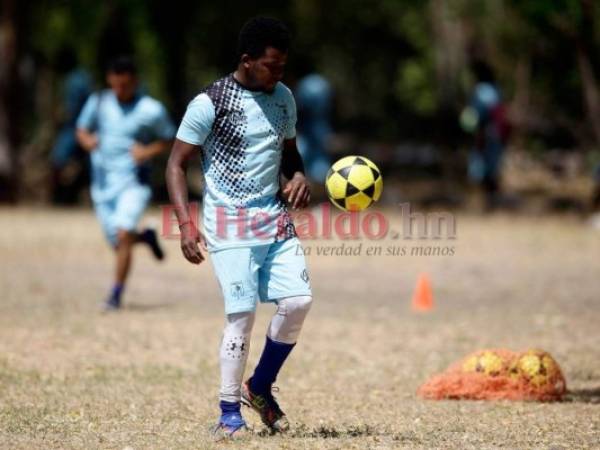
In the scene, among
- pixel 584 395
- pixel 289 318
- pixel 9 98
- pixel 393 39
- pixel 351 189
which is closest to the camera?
pixel 289 318

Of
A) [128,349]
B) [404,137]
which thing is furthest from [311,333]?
[404,137]

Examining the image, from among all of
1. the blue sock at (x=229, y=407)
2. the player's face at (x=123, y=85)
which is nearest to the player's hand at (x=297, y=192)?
the blue sock at (x=229, y=407)

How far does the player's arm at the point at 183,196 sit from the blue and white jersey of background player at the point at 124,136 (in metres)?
5.71

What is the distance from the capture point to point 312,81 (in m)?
20.7

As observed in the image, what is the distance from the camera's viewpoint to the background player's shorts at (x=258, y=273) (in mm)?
7156

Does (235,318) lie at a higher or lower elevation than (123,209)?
lower

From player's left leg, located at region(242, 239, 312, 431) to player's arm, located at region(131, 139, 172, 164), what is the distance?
563 cm

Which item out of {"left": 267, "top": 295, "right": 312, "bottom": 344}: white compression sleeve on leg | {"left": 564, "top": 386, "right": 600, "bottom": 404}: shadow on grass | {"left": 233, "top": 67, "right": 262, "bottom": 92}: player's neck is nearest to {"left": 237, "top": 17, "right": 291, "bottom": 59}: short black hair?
{"left": 233, "top": 67, "right": 262, "bottom": 92}: player's neck

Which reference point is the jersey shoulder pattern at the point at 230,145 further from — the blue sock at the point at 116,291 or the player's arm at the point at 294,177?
the blue sock at the point at 116,291

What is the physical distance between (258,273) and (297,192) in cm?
50

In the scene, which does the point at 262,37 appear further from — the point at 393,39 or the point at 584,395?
the point at 393,39

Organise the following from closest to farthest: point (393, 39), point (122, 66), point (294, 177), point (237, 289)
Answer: point (237, 289)
point (294, 177)
point (122, 66)
point (393, 39)

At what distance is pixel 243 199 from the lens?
721 centimetres

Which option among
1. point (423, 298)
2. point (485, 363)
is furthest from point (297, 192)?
point (423, 298)
